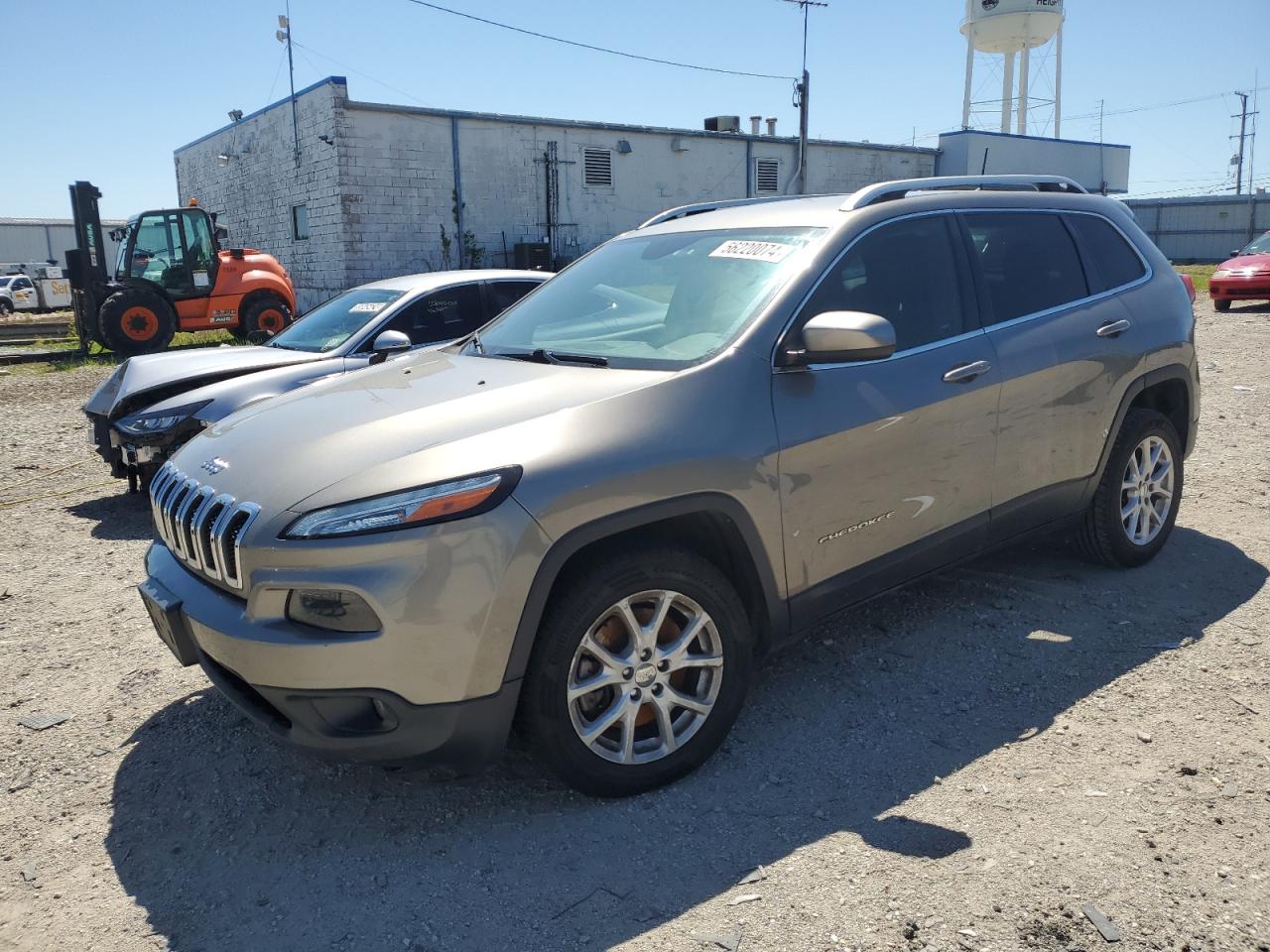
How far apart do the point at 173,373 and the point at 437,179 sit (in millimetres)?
15852

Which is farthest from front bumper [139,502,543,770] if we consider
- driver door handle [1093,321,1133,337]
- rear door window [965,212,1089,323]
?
driver door handle [1093,321,1133,337]

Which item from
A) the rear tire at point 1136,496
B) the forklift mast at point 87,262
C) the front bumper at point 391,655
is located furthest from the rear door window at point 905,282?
the forklift mast at point 87,262

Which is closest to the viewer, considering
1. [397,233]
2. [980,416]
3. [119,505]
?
[980,416]

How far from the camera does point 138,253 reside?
16.5 m

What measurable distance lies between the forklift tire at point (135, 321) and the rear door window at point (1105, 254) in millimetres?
15093

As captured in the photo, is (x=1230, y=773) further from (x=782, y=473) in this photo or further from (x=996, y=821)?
(x=782, y=473)

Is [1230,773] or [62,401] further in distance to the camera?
[62,401]

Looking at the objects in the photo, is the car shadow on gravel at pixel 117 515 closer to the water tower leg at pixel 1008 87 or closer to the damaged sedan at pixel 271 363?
the damaged sedan at pixel 271 363

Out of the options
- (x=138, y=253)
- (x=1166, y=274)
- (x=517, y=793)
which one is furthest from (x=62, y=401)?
(x=1166, y=274)

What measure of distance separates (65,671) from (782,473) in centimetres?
317

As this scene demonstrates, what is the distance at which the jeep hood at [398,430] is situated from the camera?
2.68 m

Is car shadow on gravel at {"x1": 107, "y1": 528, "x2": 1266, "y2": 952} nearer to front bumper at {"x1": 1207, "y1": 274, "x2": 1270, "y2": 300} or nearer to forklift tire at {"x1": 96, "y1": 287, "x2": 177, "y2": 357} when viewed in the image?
forklift tire at {"x1": 96, "y1": 287, "x2": 177, "y2": 357}

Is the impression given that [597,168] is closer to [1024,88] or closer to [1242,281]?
[1242,281]

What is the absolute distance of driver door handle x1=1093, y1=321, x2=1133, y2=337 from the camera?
4.32m
